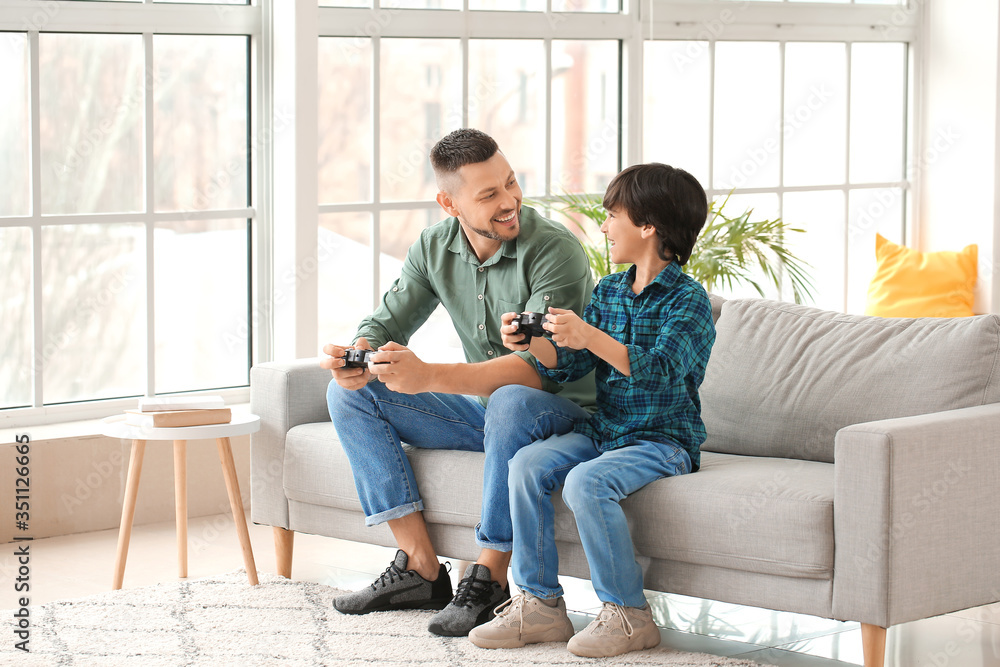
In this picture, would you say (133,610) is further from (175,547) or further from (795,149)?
(795,149)

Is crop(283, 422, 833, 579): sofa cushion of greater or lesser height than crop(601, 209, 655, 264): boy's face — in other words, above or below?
below

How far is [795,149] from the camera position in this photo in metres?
5.14

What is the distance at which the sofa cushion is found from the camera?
2322 millimetres

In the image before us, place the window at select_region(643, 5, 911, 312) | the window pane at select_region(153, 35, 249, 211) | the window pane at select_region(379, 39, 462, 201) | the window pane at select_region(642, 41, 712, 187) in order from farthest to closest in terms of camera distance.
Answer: the window at select_region(643, 5, 911, 312)
the window pane at select_region(642, 41, 712, 187)
the window pane at select_region(379, 39, 462, 201)
the window pane at select_region(153, 35, 249, 211)

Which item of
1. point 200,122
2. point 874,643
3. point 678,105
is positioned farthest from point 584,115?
point 874,643

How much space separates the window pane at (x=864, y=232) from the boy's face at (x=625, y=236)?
113 inches

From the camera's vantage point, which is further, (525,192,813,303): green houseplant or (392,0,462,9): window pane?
(392,0,462,9): window pane

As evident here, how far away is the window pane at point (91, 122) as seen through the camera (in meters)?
3.76

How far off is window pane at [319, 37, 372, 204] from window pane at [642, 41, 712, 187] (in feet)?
3.66

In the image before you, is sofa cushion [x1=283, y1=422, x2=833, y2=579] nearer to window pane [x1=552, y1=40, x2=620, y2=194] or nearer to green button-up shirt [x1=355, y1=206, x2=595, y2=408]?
green button-up shirt [x1=355, y1=206, x2=595, y2=408]

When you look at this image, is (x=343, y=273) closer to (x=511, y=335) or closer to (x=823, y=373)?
(x=511, y=335)

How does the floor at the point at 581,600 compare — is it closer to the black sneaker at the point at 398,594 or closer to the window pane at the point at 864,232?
the black sneaker at the point at 398,594

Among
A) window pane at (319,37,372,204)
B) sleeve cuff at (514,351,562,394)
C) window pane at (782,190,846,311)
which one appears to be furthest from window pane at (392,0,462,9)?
sleeve cuff at (514,351,562,394)

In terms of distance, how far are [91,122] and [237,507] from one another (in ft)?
4.73
